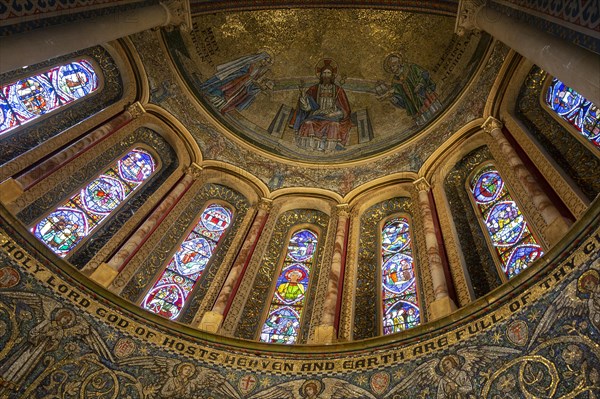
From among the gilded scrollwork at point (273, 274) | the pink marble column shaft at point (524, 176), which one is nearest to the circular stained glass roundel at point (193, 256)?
the gilded scrollwork at point (273, 274)

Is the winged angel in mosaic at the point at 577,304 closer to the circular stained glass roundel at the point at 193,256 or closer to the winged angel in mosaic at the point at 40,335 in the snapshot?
the winged angel in mosaic at the point at 40,335

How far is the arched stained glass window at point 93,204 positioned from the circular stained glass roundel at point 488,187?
7200mm

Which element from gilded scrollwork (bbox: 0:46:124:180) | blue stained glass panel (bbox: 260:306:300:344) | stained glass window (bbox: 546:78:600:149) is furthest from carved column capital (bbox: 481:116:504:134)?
gilded scrollwork (bbox: 0:46:124:180)

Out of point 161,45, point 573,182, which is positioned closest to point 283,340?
point 573,182

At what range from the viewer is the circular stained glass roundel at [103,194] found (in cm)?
916

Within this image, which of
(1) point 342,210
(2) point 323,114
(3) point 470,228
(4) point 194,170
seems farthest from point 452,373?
(2) point 323,114

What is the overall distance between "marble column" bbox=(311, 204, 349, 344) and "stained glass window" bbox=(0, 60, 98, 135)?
241 inches

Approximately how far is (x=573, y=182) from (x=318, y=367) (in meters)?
4.73

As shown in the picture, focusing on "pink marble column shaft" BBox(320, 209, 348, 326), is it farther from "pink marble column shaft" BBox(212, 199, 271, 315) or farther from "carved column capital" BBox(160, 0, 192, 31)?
"carved column capital" BBox(160, 0, 192, 31)

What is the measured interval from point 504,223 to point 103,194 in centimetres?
765

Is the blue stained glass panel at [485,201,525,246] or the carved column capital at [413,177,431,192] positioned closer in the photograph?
the blue stained glass panel at [485,201,525,246]

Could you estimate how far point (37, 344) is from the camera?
6102 millimetres

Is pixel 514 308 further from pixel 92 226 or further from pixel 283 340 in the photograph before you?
pixel 92 226

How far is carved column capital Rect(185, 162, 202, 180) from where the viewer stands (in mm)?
11391
